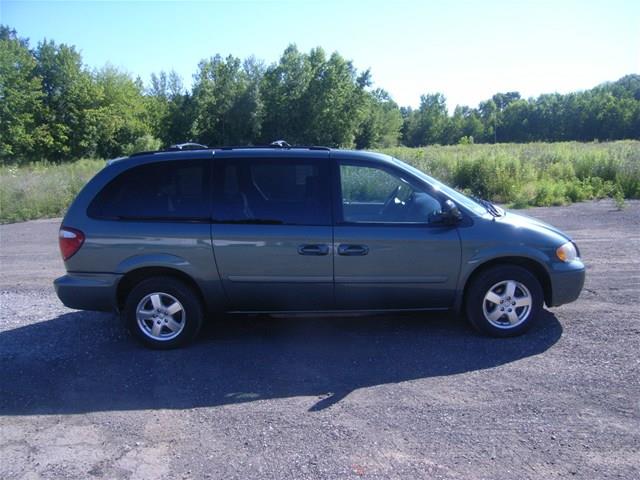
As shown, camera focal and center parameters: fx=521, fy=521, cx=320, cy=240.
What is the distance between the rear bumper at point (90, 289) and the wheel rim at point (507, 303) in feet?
11.5

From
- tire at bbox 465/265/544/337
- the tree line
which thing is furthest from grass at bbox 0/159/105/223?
the tree line

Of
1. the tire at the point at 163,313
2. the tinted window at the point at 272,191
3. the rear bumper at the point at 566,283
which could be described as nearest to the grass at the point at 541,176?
the rear bumper at the point at 566,283

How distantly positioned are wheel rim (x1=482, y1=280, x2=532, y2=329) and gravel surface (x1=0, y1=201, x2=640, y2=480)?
0.22m

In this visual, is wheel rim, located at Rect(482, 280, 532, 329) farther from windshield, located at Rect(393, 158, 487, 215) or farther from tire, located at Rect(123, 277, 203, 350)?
tire, located at Rect(123, 277, 203, 350)

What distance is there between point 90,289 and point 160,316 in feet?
2.27

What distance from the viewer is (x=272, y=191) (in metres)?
4.96

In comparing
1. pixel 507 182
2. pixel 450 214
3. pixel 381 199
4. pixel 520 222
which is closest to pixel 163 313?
pixel 381 199

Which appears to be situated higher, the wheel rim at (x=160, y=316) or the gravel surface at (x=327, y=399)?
the wheel rim at (x=160, y=316)

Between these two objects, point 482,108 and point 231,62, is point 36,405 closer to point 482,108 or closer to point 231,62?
point 231,62

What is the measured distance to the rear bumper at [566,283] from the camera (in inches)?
193

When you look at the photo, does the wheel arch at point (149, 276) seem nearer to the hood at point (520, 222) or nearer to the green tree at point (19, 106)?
the hood at point (520, 222)

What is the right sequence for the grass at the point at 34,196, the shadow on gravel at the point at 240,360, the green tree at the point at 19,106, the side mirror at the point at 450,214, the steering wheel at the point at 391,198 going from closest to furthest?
the shadow on gravel at the point at 240,360 < the side mirror at the point at 450,214 < the steering wheel at the point at 391,198 < the grass at the point at 34,196 < the green tree at the point at 19,106

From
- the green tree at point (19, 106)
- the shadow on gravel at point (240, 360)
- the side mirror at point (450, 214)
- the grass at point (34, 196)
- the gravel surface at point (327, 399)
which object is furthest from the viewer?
the green tree at point (19, 106)

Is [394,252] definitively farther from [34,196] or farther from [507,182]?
[34,196]
